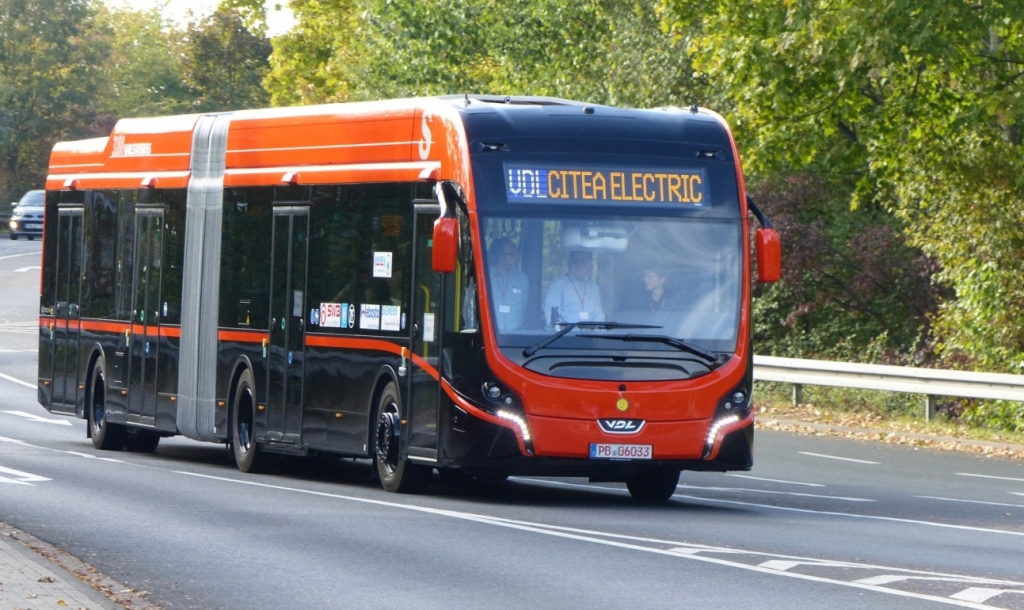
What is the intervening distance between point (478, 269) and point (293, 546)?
2.97m

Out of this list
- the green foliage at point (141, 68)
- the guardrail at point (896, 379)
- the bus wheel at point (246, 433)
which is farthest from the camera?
the green foliage at point (141, 68)

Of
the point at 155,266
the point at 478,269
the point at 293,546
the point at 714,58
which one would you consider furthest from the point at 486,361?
the point at 714,58

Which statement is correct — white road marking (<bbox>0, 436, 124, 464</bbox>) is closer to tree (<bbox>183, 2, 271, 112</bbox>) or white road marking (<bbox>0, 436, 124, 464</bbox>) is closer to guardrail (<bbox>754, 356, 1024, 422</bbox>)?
guardrail (<bbox>754, 356, 1024, 422</bbox>)

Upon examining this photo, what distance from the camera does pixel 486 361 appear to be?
1348cm

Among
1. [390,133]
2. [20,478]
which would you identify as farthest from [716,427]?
[20,478]

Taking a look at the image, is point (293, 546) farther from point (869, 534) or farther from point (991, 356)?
point (991, 356)

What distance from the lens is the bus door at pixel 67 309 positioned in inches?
846

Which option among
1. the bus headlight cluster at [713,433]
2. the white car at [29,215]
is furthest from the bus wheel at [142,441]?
the white car at [29,215]

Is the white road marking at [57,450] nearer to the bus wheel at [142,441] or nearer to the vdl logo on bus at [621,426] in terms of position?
the bus wheel at [142,441]

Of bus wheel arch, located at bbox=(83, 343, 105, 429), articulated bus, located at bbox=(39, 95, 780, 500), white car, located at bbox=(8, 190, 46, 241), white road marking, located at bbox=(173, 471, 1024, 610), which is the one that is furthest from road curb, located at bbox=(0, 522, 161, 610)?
white car, located at bbox=(8, 190, 46, 241)

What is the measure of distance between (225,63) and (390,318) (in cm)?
8165

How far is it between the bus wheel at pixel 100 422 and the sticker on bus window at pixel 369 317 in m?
6.31

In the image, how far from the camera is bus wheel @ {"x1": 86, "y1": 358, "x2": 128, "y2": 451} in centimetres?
2077

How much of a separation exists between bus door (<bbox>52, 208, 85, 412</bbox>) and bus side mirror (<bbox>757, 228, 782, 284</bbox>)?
9869 millimetres
